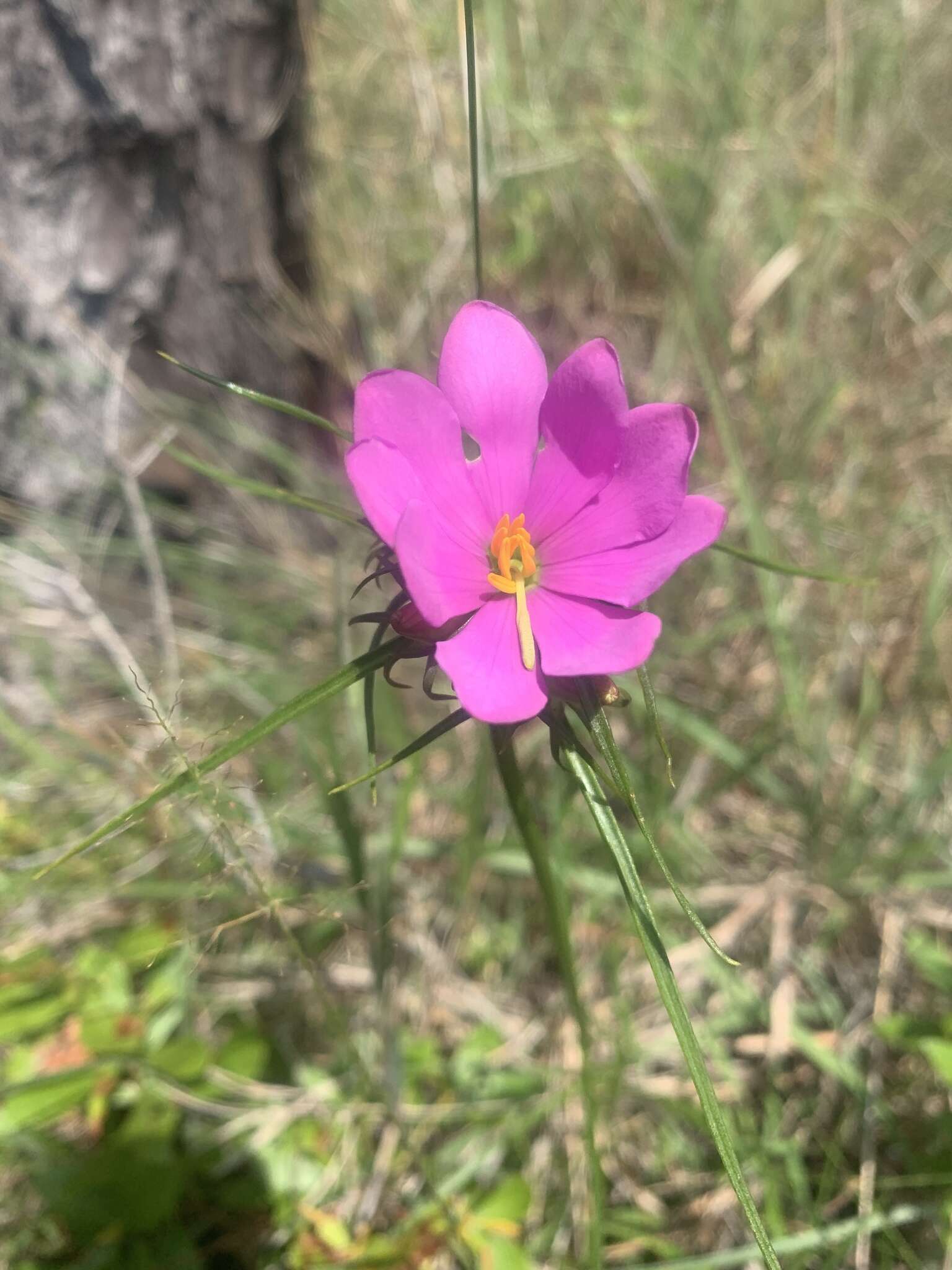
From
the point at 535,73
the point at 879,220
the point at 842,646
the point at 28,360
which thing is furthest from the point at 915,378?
the point at 28,360

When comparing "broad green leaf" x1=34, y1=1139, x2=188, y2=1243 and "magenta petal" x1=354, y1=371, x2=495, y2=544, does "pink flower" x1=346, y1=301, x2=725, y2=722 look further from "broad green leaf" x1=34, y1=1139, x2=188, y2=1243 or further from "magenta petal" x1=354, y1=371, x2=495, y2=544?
"broad green leaf" x1=34, y1=1139, x2=188, y2=1243

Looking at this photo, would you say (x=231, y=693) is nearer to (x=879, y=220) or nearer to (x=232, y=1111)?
(x=232, y=1111)

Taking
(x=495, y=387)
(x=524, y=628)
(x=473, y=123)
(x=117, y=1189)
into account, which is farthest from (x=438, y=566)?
(x=117, y=1189)

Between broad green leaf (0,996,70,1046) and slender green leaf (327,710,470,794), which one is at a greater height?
slender green leaf (327,710,470,794)

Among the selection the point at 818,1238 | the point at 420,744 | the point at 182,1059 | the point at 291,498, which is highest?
the point at 291,498

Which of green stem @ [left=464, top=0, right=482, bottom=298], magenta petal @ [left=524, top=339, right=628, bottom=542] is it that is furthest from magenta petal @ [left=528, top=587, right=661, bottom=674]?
green stem @ [left=464, top=0, right=482, bottom=298]

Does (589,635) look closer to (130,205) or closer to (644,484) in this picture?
(644,484)
